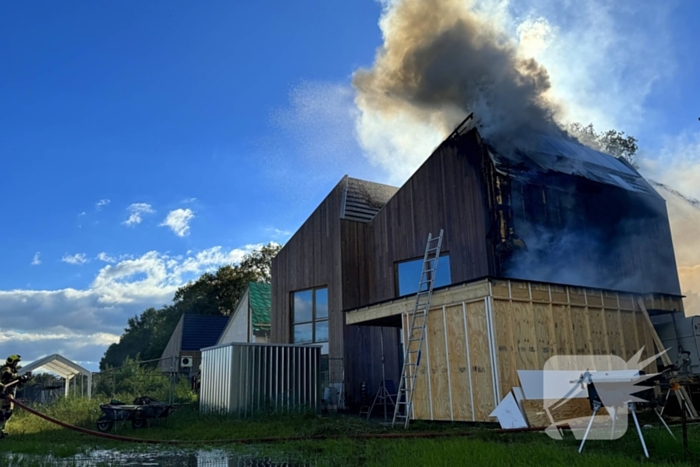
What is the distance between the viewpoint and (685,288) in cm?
2197

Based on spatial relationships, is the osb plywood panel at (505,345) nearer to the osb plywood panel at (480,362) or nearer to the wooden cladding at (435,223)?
the osb plywood panel at (480,362)

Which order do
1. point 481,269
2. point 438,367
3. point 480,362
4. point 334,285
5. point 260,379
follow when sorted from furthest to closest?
1. point 334,285
2. point 481,269
3. point 260,379
4. point 438,367
5. point 480,362

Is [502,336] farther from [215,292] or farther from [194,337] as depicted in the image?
[215,292]

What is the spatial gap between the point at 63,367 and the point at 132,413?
10232 millimetres

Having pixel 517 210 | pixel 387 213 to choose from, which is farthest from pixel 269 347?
pixel 517 210

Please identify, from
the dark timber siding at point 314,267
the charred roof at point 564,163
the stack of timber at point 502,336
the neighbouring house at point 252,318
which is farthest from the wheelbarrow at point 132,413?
the neighbouring house at point 252,318

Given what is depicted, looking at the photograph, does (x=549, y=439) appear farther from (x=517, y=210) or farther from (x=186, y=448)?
(x=517, y=210)

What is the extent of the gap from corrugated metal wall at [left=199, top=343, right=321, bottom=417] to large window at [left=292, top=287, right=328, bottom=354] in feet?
14.7

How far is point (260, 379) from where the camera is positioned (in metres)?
15.6

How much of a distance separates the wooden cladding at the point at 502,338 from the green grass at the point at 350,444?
630 millimetres

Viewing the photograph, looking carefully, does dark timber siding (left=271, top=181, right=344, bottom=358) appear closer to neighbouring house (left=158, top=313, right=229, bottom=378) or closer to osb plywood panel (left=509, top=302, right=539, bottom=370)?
osb plywood panel (left=509, top=302, right=539, bottom=370)

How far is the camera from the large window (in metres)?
21.1

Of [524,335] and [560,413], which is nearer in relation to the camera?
[560,413]

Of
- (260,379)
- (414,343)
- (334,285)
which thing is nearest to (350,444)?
(414,343)
